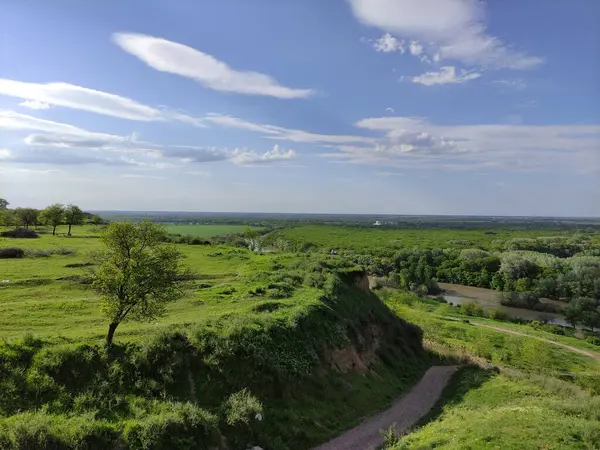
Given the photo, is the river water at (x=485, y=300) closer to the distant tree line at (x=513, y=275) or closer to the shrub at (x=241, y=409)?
the distant tree line at (x=513, y=275)

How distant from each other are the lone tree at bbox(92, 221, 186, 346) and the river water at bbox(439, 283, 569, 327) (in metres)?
84.3

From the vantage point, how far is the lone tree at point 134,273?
72.1ft

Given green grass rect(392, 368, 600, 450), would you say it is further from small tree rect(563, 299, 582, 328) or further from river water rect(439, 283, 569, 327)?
river water rect(439, 283, 569, 327)

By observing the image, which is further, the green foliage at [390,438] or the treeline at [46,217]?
the treeline at [46,217]

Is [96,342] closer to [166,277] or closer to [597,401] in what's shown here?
[166,277]

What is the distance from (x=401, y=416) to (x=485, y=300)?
83.4m

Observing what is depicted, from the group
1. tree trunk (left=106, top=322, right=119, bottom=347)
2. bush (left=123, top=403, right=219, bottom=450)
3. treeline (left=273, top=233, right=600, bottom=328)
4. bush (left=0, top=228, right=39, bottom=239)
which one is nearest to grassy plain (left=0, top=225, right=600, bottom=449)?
bush (left=123, top=403, right=219, bottom=450)

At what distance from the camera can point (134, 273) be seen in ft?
72.6

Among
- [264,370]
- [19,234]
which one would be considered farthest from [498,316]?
[19,234]

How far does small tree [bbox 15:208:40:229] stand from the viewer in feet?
284

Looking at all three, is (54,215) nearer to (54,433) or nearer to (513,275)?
(54,433)

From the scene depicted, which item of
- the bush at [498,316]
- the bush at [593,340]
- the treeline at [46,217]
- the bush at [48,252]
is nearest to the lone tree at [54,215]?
the treeline at [46,217]

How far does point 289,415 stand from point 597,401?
69.6ft

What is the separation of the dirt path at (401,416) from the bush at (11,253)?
133 ft
